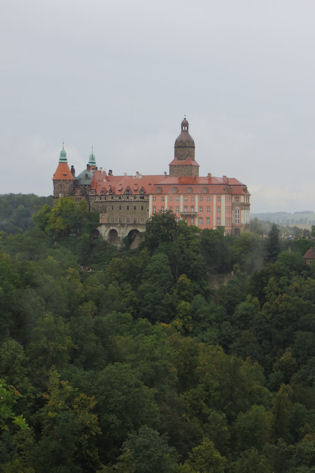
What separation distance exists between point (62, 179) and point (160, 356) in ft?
153

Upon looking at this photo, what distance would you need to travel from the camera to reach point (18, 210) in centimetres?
13300

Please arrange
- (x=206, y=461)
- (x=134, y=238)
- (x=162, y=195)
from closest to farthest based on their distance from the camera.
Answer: (x=206, y=461), (x=162, y=195), (x=134, y=238)

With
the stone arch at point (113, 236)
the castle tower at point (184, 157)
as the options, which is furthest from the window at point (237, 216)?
the stone arch at point (113, 236)

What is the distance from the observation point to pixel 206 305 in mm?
63375

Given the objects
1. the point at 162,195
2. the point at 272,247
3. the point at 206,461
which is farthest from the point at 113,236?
the point at 206,461

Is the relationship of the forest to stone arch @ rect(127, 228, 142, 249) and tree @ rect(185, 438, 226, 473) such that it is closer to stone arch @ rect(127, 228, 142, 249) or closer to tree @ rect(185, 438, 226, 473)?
tree @ rect(185, 438, 226, 473)

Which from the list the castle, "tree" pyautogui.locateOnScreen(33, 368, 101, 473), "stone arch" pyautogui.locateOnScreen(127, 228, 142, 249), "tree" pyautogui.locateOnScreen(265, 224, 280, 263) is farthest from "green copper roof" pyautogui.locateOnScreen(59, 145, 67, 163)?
"tree" pyautogui.locateOnScreen(33, 368, 101, 473)

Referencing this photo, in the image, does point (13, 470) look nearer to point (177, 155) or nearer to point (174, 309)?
point (174, 309)

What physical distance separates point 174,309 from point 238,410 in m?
23.7

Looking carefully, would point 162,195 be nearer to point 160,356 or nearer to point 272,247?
point 272,247

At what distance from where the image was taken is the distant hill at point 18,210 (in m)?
126

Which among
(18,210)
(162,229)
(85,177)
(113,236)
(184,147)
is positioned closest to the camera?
(162,229)

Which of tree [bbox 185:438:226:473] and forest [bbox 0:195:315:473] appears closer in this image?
forest [bbox 0:195:315:473]

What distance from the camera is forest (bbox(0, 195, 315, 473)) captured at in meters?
29.5
